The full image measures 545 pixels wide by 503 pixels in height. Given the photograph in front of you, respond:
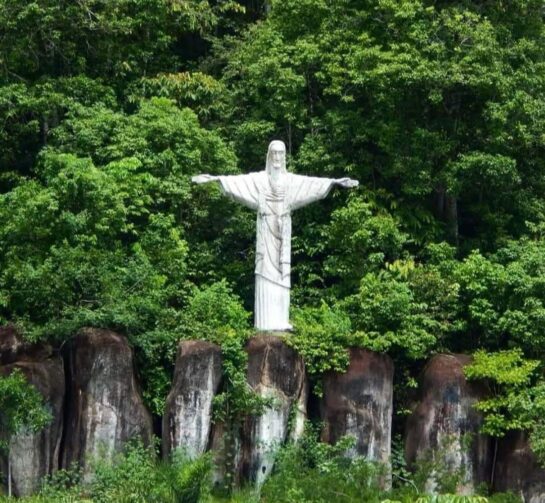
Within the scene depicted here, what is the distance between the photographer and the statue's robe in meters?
20.9

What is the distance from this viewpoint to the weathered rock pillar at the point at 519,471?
778 inches

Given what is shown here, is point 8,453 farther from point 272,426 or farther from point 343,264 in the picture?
point 343,264

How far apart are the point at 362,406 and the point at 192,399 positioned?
6.83 ft

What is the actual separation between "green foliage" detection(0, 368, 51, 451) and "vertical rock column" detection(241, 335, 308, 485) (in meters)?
2.48

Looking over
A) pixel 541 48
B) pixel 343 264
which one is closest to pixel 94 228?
pixel 343 264

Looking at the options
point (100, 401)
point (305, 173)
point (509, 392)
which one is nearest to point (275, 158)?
point (305, 173)

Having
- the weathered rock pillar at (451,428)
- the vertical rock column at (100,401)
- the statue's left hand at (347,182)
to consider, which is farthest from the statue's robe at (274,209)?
the weathered rock pillar at (451,428)

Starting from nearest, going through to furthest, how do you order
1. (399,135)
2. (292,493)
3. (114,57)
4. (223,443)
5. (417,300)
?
(292,493)
(223,443)
(417,300)
(399,135)
(114,57)

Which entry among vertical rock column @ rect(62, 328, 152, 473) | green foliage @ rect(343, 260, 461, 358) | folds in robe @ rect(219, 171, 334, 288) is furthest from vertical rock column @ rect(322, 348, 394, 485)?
vertical rock column @ rect(62, 328, 152, 473)

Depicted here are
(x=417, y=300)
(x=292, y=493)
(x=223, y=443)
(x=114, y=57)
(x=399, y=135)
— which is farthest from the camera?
(x=114, y=57)

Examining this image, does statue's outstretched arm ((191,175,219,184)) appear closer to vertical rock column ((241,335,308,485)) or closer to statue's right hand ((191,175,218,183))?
statue's right hand ((191,175,218,183))

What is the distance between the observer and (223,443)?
1981cm

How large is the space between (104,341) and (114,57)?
6030 mm

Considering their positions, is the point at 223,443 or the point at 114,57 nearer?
the point at 223,443
